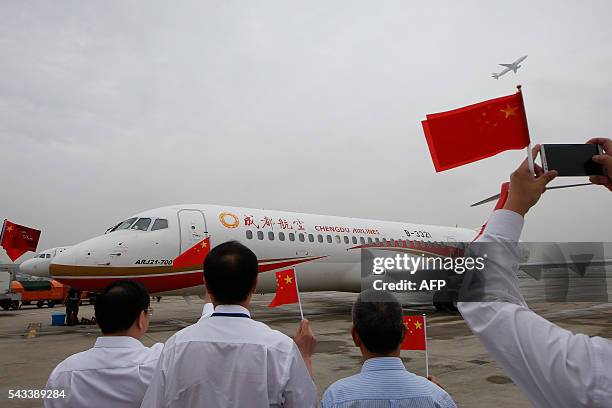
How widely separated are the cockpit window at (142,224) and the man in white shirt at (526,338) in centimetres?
1186

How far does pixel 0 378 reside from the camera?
717 centimetres

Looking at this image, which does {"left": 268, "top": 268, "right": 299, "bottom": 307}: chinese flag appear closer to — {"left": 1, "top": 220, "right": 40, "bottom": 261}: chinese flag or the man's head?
the man's head

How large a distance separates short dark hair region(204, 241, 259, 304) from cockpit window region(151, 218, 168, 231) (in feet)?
34.8

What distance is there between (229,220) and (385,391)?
1208cm

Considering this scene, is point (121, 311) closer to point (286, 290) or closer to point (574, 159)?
point (574, 159)

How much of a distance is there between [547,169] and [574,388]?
2.16 ft

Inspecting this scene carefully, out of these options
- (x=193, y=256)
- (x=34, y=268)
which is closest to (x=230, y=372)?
(x=193, y=256)

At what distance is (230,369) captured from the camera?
6.20 ft

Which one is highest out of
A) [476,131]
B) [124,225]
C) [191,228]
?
[124,225]

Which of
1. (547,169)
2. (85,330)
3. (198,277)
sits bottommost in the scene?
(85,330)

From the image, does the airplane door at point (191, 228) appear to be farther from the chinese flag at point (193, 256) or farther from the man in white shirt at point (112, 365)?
the man in white shirt at point (112, 365)

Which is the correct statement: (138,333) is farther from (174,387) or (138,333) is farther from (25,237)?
(25,237)

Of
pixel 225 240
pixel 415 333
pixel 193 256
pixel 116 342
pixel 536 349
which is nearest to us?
pixel 536 349

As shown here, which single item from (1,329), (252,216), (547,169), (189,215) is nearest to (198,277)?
(189,215)
